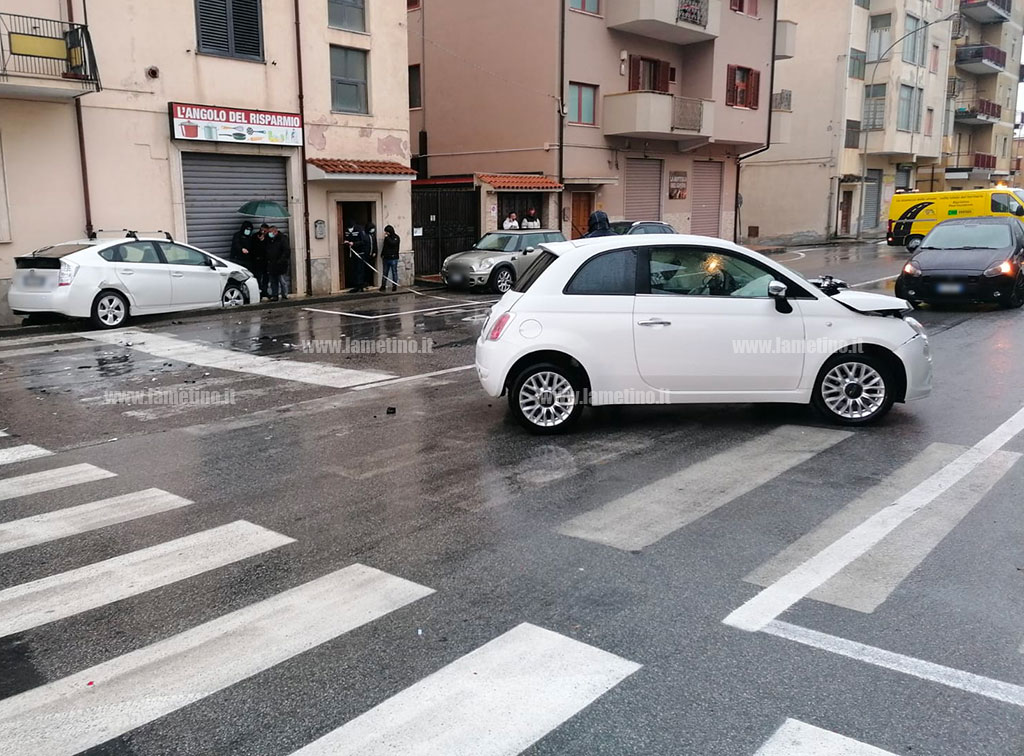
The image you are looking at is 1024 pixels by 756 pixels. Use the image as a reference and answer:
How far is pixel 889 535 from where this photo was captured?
537cm

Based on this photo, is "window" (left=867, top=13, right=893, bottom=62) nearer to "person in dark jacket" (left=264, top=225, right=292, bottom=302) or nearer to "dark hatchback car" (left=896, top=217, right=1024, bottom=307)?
"dark hatchback car" (left=896, top=217, right=1024, bottom=307)

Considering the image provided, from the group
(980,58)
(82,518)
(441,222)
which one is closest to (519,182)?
(441,222)

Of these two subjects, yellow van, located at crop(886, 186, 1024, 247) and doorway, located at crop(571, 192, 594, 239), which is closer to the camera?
doorway, located at crop(571, 192, 594, 239)

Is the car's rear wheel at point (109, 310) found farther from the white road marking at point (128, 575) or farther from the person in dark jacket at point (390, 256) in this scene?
the white road marking at point (128, 575)

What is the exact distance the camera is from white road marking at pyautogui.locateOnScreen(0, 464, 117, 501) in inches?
255

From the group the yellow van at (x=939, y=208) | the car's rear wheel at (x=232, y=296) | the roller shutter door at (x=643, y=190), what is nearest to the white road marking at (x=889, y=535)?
the car's rear wheel at (x=232, y=296)

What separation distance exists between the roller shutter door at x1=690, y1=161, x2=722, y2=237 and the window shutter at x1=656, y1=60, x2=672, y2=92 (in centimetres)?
363

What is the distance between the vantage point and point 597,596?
4.59m

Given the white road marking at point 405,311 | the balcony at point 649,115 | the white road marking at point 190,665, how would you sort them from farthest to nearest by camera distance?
the balcony at point 649,115
the white road marking at point 405,311
the white road marking at point 190,665

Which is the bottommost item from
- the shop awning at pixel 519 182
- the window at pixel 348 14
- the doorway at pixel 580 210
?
the doorway at pixel 580 210

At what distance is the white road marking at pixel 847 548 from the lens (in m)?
4.39

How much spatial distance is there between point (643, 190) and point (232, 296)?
1878 centimetres

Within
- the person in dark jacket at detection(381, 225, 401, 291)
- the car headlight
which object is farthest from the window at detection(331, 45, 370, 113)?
the car headlight

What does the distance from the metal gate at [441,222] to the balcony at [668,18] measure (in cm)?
807
